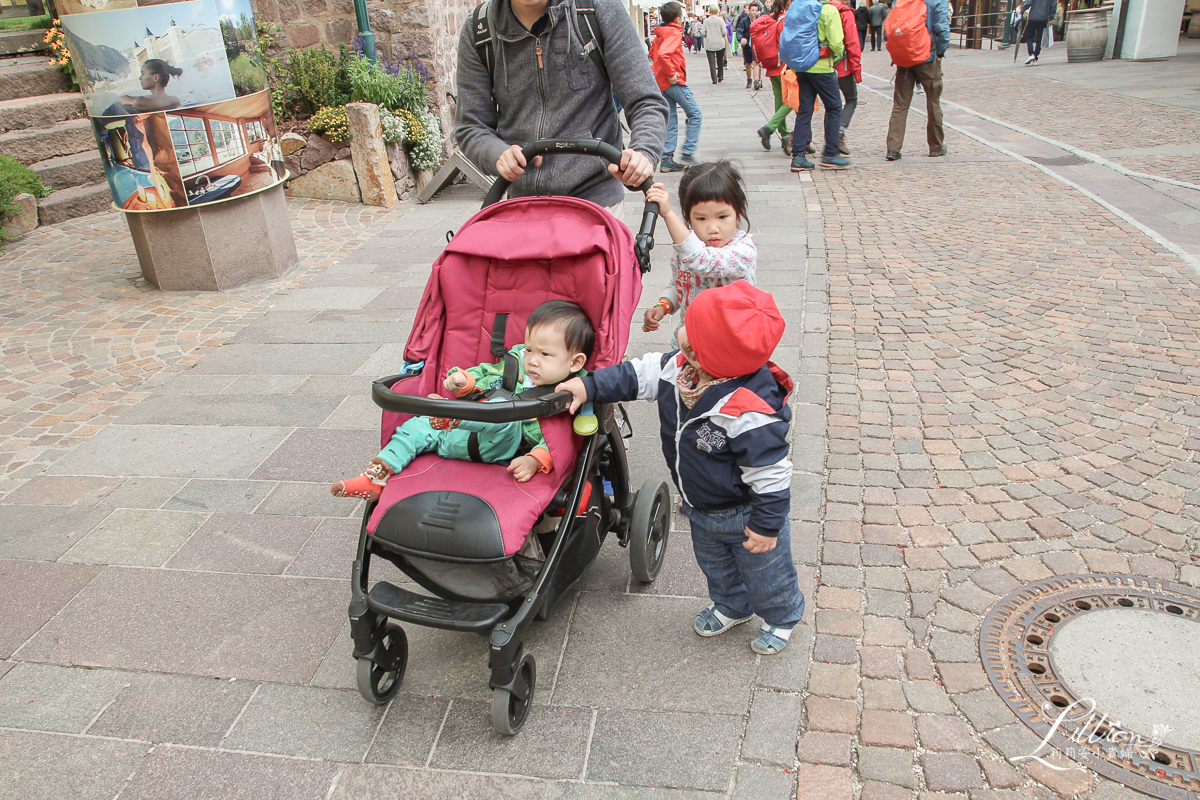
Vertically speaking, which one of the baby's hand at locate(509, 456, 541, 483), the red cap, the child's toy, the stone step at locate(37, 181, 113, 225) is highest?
the red cap

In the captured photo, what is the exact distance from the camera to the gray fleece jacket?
11.0ft

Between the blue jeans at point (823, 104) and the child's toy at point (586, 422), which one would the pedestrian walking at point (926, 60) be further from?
the child's toy at point (586, 422)

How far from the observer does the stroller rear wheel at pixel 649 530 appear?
9.61ft

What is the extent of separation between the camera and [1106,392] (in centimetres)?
438

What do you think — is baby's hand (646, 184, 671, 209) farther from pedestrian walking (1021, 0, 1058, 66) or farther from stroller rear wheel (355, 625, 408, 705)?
pedestrian walking (1021, 0, 1058, 66)

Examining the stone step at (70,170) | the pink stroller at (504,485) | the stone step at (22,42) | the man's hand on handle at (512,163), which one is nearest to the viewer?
the pink stroller at (504,485)

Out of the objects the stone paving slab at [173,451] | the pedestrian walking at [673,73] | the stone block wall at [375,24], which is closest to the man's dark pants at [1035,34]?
the pedestrian walking at [673,73]

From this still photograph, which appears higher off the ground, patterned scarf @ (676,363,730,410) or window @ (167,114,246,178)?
window @ (167,114,246,178)

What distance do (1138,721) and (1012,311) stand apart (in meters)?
3.60

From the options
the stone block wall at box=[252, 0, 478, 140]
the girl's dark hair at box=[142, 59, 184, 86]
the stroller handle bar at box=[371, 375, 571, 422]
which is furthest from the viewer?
the stone block wall at box=[252, 0, 478, 140]

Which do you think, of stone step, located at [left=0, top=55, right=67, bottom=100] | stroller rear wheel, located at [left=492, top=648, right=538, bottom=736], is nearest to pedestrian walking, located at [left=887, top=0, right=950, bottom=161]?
stroller rear wheel, located at [left=492, top=648, right=538, bottom=736]

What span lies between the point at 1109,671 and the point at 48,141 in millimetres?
10924

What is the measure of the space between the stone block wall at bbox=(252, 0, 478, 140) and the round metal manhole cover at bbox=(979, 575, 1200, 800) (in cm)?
930

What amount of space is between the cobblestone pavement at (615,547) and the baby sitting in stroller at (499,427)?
27.6 inches
